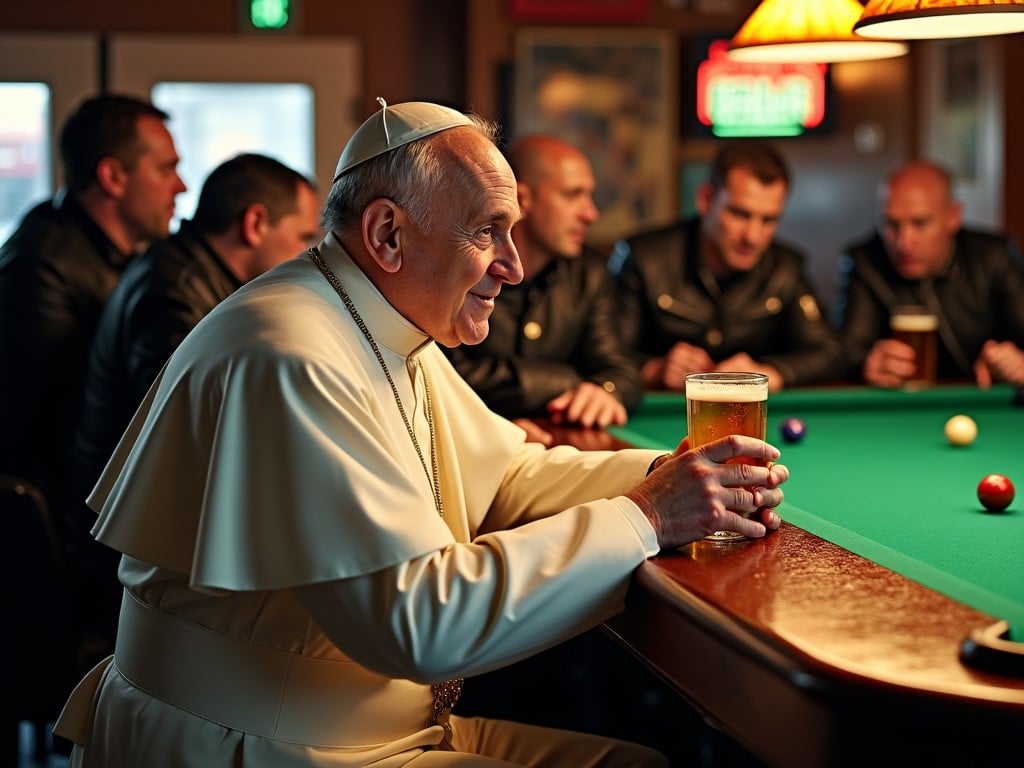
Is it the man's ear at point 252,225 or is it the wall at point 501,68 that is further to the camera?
the wall at point 501,68

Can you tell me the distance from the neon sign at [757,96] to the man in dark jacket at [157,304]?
4150mm

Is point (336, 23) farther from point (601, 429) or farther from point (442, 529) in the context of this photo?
point (442, 529)

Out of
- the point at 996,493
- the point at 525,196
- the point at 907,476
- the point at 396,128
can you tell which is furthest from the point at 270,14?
the point at 996,493

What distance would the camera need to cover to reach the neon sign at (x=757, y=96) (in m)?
7.36

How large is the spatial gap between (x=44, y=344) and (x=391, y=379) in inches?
76.1

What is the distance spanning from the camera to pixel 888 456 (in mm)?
2955

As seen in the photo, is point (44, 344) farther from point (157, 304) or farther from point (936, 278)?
point (936, 278)

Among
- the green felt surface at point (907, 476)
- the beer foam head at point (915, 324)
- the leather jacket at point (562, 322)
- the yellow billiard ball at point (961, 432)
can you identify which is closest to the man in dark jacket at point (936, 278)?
the beer foam head at point (915, 324)

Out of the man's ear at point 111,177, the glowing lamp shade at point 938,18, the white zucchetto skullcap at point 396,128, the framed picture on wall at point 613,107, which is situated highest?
the framed picture on wall at point 613,107

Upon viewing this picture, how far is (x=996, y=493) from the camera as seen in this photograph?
225 cm

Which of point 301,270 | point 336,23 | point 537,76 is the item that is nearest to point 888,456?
point 301,270

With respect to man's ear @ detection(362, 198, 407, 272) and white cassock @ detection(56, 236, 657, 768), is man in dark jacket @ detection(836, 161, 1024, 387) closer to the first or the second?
man's ear @ detection(362, 198, 407, 272)

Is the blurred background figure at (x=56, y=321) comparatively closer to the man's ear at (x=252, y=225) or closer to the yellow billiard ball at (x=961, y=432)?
the man's ear at (x=252, y=225)

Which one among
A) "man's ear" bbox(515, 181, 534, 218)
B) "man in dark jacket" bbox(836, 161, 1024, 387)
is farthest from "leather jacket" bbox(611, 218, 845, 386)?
"man's ear" bbox(515, 181, 534, 218)
